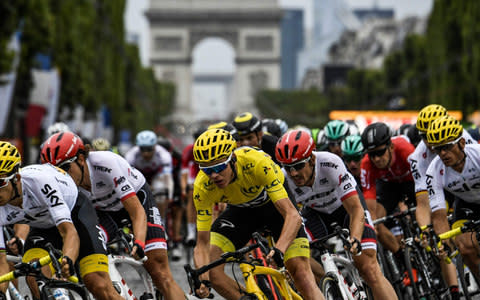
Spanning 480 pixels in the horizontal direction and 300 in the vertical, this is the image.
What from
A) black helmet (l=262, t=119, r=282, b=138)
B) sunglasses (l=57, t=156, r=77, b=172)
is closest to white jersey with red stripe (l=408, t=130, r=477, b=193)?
black helmet (l=262, t=119, r=282, b=138)

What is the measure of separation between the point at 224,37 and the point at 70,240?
129 meters

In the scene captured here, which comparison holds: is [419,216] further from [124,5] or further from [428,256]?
[124,5]

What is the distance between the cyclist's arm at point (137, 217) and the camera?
6.71 metres

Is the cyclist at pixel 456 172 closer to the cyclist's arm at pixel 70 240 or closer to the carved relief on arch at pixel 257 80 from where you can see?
the cyclist's arm at pixel 70 240

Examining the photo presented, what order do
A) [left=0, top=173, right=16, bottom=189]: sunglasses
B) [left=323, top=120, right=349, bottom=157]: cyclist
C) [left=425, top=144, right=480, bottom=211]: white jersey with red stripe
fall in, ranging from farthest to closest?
[left=323, top=120, right=349, bottom=157]: cyclist → [left=425, top=144, right=480, bottom=211]: white jersey with red stripe → [left=0, top=173, right=16, bottom=189]: sunglasses

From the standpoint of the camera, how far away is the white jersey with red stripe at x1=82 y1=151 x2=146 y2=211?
23.2 ft

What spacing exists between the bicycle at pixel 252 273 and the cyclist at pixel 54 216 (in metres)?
0.74

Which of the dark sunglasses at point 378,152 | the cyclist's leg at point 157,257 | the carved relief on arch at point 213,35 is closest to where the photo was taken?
the cyclist's leg at point 157,257

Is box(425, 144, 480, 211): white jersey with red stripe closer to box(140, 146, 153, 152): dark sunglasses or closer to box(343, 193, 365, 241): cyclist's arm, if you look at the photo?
box(343, 193, 365, 241): cyclist's arm

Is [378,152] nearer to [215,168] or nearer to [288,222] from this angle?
[288,222]

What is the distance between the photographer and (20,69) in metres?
27.7

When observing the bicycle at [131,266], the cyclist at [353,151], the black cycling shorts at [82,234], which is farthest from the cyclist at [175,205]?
the black cycling shorts at [82,234]

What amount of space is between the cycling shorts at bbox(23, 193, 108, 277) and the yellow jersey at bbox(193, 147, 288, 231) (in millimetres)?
693

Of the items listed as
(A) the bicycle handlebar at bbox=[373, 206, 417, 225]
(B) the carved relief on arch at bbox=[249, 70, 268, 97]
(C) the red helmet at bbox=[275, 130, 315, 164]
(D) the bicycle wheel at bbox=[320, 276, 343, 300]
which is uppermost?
(C) the red helmet at bbox=[275, 130, 315, 164]
